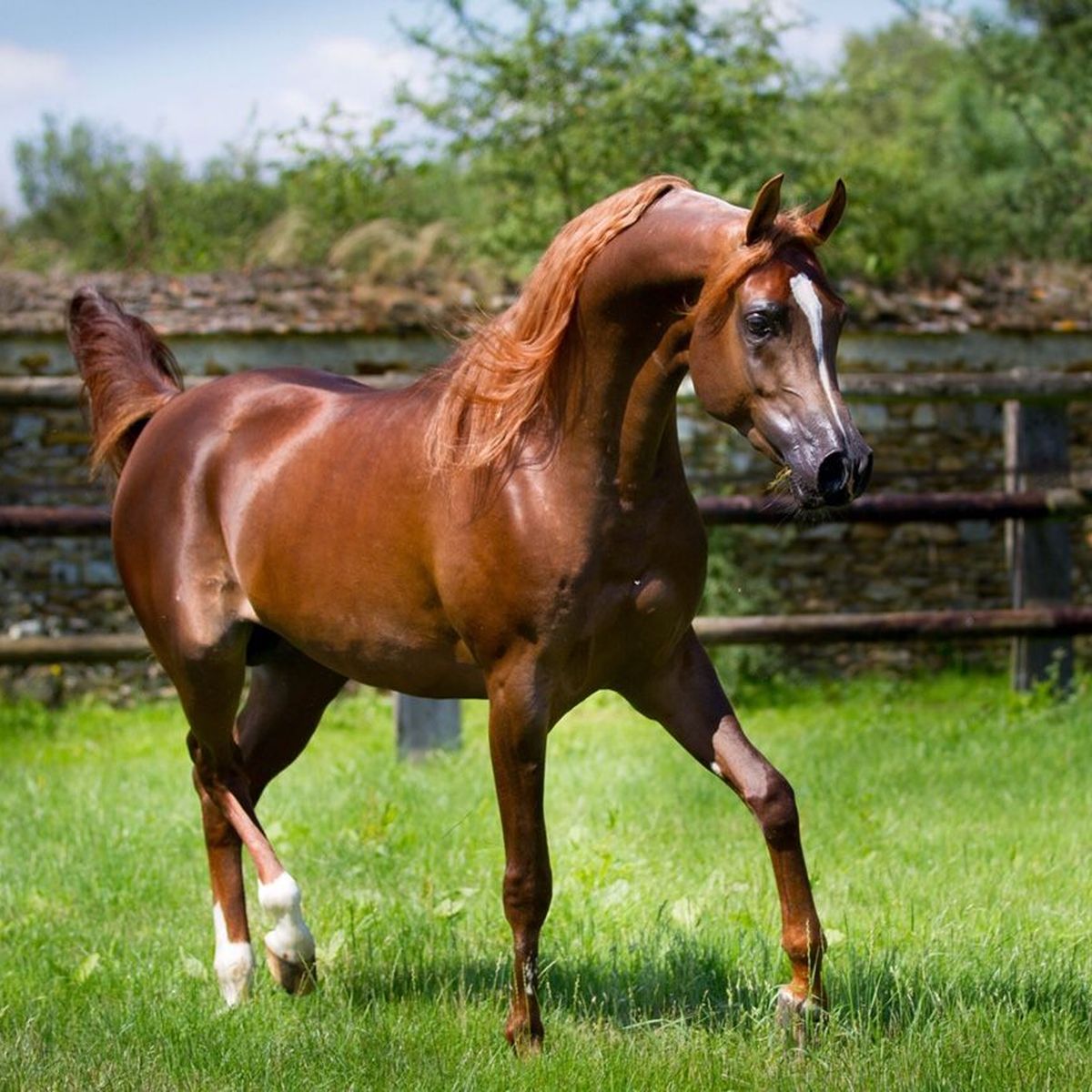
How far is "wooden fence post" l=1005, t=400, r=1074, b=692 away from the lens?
7773 millimetres

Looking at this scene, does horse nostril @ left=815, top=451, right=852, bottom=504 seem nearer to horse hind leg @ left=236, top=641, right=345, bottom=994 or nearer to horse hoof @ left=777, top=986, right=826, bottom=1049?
horse hoof @ left=777, top=986, right=826, bottom=1049

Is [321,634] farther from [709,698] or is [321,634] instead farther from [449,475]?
[709,698]

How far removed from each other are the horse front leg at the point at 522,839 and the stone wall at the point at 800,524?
20.1 ft

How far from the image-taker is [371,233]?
11367mm

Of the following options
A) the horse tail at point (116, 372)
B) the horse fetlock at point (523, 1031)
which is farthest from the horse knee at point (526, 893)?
the horse tail at point (116, 372)

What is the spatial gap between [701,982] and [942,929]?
722mm

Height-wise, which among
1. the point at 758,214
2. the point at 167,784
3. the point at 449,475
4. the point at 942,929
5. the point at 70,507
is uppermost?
the point at 758,214

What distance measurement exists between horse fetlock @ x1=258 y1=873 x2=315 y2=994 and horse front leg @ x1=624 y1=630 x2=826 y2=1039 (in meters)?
1.07

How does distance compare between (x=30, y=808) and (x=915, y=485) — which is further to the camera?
(x=915, y=485)

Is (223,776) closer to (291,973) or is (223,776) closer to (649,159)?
(291,973)

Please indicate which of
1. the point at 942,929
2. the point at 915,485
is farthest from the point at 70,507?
the point at 915,485

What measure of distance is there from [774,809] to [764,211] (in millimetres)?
1267

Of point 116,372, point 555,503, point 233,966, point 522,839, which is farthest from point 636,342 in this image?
point 116,372

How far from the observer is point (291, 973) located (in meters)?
3.91
